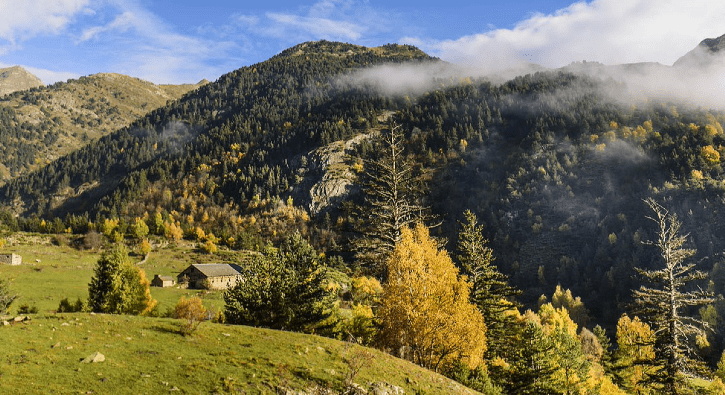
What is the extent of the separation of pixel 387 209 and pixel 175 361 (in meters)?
17.3

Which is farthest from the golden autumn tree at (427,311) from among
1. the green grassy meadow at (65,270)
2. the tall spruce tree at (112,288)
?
the green grassy meadow at (65,270)

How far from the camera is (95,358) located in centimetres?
1600

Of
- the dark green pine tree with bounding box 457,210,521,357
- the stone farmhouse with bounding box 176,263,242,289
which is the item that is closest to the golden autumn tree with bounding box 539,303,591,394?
the dark green pine tree with bounding box 457,210,521,357

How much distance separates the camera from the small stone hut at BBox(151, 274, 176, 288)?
98.8 metres

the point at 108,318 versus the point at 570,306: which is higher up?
the point at 108,318

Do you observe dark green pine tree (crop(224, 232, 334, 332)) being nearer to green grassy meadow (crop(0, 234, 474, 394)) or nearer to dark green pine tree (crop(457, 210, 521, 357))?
green grassy meadow (crop(0, 234, 474, 394))

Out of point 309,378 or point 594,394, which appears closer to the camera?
point 309,378

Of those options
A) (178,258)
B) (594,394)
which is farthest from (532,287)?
(178,258)

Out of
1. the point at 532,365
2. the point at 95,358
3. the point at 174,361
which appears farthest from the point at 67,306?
the point at 532,365

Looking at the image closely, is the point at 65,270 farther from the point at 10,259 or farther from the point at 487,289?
the point at 487,289

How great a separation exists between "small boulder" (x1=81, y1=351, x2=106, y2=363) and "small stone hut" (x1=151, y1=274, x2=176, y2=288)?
92.9 m

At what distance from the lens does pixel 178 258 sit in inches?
5246

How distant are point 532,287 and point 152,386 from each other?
515 feet

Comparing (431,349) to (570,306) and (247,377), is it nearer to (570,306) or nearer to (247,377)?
(247,377)
